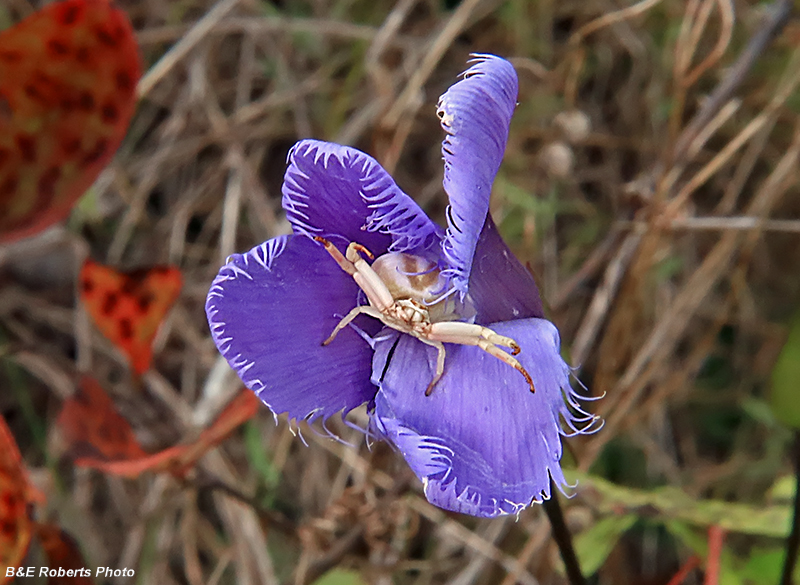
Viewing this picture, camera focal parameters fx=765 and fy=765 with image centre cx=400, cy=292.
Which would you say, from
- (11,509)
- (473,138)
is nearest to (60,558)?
(11,509)

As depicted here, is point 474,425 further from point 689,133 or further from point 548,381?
point 689,133

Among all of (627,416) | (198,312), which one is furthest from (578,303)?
(198,312)

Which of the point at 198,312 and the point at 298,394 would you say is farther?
the point at 198,312

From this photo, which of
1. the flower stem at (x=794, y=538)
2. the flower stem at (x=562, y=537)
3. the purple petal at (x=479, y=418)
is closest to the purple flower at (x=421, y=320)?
the purple petal at (x=479, y=418)

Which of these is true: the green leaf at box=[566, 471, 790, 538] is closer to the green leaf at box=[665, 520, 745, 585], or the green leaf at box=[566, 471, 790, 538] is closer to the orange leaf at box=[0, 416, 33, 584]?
the green leaf at box=[665, 520, 745, 585]

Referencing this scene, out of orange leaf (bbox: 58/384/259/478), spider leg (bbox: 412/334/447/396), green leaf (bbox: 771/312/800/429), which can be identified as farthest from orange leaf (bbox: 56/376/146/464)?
green leaf (bbox: 771/312/800/429)

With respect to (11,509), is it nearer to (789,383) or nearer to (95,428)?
(95,428)
